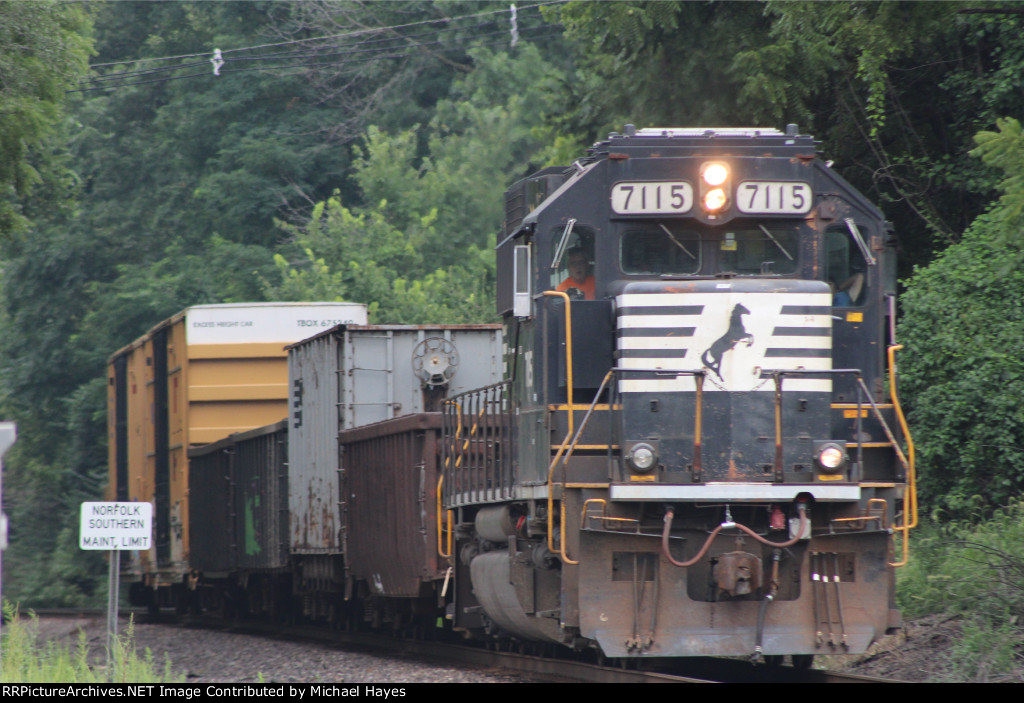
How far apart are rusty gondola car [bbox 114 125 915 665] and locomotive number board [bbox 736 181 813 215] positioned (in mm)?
14

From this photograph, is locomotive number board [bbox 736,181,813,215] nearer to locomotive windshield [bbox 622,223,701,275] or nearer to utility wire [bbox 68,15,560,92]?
locomotive windshield [bbox 622,223,701,275]

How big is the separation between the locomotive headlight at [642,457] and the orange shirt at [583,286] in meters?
1.32

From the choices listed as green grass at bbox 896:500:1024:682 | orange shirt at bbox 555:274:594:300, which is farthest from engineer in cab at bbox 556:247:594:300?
green grass at bbox 896:500:1024:682

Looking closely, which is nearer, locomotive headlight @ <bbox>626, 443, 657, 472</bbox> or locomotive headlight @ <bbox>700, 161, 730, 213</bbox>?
locomotive headlight @ <bbox>626, 443, 657, 472</bbox>

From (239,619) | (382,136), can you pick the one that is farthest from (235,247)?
(239,619)

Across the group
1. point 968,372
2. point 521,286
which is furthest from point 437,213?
point 521,286

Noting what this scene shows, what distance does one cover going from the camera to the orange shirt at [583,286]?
31.2 feet

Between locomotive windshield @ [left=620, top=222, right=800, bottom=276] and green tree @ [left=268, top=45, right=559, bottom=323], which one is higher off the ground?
green tree @ [left=268, top=45, right=559, bottom=323]

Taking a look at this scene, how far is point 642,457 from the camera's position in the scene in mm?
8672

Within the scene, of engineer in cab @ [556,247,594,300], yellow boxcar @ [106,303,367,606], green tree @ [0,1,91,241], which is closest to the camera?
engineer in cab @ [556,247,594,300]

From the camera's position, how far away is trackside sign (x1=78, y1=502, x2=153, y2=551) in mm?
11289

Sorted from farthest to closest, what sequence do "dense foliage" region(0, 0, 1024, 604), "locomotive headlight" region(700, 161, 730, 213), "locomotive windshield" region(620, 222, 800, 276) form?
"dense foliage" region(0, 0, 1024, 604) < "locomotive windshield" region(620, 222, 800, 276) < "locomotive headlight" region(700, 161, 730, 213)

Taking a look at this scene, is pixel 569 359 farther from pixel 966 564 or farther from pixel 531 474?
pixel 966 564

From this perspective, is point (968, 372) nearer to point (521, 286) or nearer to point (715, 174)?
point (715, 174)
